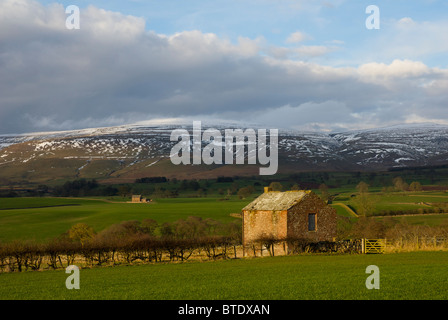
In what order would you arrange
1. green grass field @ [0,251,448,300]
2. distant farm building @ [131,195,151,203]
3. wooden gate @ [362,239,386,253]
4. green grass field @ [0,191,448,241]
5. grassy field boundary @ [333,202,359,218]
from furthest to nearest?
distant farm building @ [131,195,151,203], grassy field boundary @ [333,202,359,218], green grass field @ [0,191,448,241], wooden gate @ [362,239,386,253], green grass field @ [0,251,448,300]

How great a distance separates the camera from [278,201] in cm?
5209

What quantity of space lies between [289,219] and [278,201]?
320cm

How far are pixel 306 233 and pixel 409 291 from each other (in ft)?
99.3

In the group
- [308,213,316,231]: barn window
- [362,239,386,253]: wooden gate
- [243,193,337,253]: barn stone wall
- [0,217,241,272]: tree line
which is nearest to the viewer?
[0,217,241,272]: tree line

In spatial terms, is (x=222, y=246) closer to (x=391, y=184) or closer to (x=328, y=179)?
(x=391, y=184)

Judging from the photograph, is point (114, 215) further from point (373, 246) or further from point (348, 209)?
point (373, 246)

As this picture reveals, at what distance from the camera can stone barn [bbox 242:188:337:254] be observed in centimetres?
4956

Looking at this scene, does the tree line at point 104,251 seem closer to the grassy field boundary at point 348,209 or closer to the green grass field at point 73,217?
the green grass field at point 73,217

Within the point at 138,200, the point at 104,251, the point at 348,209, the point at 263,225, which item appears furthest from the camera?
the point at 138,200

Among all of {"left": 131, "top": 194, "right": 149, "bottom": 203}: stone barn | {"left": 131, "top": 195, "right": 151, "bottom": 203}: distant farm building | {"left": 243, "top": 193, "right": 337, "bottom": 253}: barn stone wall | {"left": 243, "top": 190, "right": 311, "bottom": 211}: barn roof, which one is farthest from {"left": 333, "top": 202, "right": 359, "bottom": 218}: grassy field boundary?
{"left": 131, "top": 194, "right": 149, "bottom": 203}: stone barn

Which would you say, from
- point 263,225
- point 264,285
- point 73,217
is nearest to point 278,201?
point 263,225

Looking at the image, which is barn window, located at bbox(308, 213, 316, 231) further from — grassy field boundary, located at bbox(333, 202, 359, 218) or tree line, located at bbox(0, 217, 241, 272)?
grassy field boundary, located at bbox(333, 202, 359, 218)
